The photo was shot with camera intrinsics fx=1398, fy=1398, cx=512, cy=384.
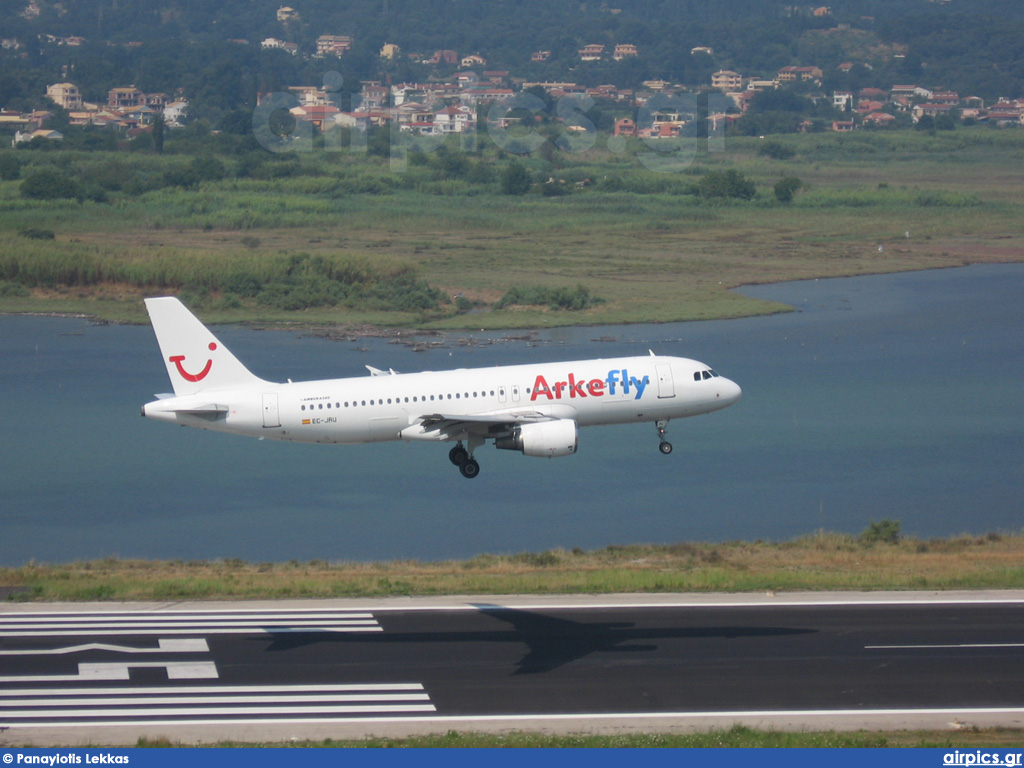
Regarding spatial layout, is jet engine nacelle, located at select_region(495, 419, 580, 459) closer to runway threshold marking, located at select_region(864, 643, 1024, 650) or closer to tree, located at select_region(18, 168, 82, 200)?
runway threshold marking, located at select_region(864, 643, 1024, 650)

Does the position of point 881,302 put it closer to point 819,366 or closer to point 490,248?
point 819,366

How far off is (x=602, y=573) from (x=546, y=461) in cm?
4318

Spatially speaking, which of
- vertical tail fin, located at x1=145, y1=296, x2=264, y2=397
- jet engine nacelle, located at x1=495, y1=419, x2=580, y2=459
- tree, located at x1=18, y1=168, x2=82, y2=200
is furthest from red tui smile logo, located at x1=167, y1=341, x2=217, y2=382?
tree, located at x1=18, y1=168, x2=82, y2=200

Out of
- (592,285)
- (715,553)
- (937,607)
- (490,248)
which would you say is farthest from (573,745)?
(490,248)

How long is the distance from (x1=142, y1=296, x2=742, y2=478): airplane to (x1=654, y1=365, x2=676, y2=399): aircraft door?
0.15ft

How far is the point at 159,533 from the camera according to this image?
79.5 meters

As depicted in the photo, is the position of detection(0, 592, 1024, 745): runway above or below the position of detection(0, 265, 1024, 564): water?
above

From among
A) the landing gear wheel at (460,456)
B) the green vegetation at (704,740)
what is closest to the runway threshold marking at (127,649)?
the green vegetation at (704,740)

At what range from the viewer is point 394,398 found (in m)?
61.1

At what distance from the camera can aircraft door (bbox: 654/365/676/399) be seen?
6200cm

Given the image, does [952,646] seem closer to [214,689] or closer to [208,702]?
[214,689]

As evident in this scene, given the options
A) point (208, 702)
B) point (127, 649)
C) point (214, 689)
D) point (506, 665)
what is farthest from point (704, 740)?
point (127, 649)

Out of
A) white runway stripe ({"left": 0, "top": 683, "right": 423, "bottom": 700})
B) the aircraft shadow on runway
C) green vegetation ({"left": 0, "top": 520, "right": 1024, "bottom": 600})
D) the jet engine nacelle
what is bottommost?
green vegetation ({"left": 0, "top": 520, "right": 1024, "bottom": 600})

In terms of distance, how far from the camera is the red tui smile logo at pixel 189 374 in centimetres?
6147
